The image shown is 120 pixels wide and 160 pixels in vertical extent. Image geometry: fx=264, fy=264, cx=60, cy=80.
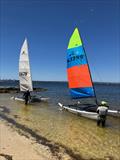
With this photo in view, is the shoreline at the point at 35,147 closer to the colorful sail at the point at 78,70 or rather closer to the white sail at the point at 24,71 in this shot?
the colorful sail at the point at 78,70

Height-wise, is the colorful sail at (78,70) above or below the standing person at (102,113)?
above

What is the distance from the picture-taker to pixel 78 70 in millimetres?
23500

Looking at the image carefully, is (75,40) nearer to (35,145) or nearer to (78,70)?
(78,70)

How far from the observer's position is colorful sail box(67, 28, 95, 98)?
74.7 ft

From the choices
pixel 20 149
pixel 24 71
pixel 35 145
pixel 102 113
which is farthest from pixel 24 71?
pixel 20 149

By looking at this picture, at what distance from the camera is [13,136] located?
41.8 ft

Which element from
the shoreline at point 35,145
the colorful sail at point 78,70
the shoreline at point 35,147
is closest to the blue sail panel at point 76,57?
the colorful sail at point 78,70

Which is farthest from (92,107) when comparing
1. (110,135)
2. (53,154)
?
(53,154)

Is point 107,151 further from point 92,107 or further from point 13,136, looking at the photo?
point 92,107

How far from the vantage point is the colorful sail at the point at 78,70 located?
2278cm

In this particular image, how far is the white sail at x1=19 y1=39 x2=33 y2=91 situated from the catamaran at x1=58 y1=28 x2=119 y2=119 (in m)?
10.8

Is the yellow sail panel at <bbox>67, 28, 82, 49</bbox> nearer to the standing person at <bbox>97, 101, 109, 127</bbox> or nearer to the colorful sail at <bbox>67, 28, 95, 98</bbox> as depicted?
the colorful sail at <bbox>67, 28, 95, 98</bbox>

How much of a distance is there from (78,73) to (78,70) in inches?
10.5

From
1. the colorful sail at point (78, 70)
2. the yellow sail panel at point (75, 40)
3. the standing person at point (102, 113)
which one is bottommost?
the standing person at point (102, 113)
